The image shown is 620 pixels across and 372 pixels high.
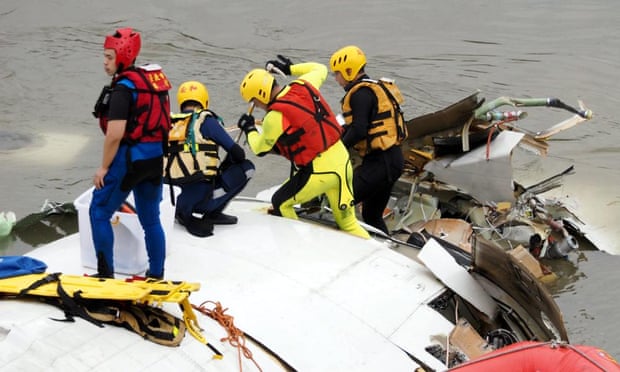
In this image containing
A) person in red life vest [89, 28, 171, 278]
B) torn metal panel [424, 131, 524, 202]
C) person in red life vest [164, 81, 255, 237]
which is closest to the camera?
person in red life vest [89, 28, 171, 278]

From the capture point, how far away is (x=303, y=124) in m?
5.96

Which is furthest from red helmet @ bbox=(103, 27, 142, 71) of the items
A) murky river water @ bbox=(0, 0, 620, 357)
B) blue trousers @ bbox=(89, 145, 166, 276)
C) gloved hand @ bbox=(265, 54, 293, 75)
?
murky river water @ bbox=(0, 0, 620, 357)

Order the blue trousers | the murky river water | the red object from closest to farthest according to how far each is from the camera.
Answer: the red object
the blue trousers
the murky river water

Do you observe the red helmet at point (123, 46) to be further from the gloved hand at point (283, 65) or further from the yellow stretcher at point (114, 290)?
the gloved hand at point (283, 65)

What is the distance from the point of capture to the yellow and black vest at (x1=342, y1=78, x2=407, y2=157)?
662cm

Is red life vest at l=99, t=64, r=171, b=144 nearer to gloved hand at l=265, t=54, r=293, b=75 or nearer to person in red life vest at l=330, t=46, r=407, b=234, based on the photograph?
gloved hand at l=265, t=54, r=293, b=75

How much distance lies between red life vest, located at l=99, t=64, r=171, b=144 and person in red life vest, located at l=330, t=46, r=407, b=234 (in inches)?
93.5

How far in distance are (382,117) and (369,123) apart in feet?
0.41

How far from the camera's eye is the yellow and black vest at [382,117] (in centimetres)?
662

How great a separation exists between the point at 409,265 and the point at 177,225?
1.78 m

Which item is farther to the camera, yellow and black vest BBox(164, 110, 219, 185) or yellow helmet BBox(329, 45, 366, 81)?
yellow helmet BBox(329, 45, 366, 81)

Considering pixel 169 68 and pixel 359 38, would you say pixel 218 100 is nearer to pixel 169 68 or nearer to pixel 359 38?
pixel 169 68

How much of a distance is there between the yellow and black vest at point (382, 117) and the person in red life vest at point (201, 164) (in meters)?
1.24

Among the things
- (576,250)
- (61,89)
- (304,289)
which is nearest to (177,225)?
(304,289)
